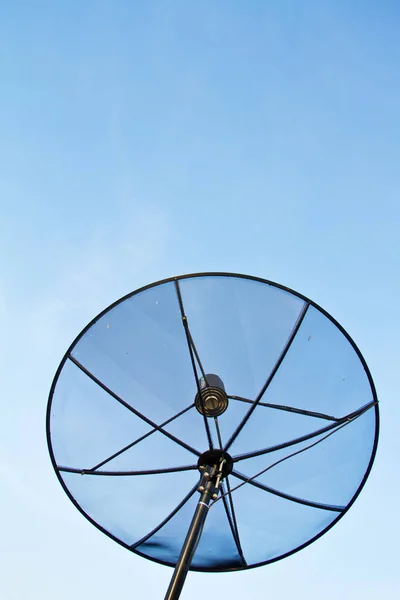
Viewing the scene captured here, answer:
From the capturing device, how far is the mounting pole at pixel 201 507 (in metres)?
3.63

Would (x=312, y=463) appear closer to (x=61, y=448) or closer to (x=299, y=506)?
Result: (x=299, y=506)

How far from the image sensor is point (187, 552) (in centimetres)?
388

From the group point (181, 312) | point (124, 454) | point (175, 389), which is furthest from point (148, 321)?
point (124, 454)

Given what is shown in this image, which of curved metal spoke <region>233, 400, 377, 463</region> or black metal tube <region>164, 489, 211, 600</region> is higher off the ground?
curved metal spoke <region>233, 400, 377, 463</region>

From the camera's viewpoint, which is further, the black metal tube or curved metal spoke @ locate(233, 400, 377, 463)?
curved metal spoke @ locate(233, 400, 377, 463)

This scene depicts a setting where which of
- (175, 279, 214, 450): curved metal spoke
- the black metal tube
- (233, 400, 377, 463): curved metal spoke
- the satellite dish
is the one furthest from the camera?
the satellite dish

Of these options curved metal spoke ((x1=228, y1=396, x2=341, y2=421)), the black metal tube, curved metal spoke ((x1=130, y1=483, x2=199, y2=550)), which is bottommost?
the black metal tube

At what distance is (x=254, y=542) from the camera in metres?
5.74

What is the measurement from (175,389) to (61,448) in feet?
4.74

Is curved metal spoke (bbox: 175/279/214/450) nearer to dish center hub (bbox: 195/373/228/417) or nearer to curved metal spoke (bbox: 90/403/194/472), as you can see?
dish center hub (bbox: 195/373/228/417)

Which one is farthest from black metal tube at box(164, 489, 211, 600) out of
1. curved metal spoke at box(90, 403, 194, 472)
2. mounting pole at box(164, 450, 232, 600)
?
curved metal spoke at box(90, 403, 194, 472)

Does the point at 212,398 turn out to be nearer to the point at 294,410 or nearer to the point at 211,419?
the point at 211,419

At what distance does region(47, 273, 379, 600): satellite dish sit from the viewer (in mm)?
5449

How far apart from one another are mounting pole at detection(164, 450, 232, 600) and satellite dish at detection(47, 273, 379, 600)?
32 cm
